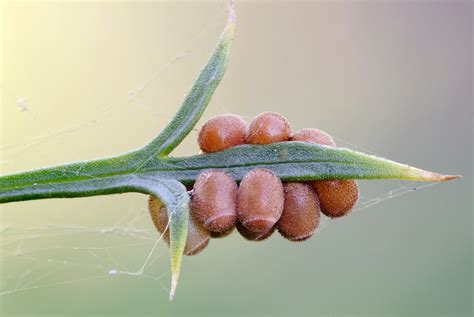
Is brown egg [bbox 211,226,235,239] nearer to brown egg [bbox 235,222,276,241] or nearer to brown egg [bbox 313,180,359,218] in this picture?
brown egg [bbox 235,222,276,241]

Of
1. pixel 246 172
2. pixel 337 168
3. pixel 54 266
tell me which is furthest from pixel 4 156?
pixel 337 168

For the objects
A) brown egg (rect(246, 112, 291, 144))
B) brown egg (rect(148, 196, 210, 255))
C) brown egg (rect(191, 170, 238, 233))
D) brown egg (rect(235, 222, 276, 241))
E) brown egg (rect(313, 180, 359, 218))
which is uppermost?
brown egg (rect(246, 112, 291, 144))

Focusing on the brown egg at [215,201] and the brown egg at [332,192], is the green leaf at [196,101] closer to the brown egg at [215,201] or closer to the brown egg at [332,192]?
the brown egg at [215,201]

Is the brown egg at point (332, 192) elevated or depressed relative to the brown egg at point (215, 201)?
elevated

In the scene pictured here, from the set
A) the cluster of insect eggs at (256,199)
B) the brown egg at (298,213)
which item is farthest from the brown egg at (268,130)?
the brown egg at (298,213)

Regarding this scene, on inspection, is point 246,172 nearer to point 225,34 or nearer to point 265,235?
point 265,235

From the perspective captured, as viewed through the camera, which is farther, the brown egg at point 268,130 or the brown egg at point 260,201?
the brown egg at point 268,130

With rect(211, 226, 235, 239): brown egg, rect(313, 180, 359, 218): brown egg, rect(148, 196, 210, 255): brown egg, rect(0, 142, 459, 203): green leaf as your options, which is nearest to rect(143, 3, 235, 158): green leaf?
rect(0, 142, 459, 203): green leaf
